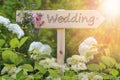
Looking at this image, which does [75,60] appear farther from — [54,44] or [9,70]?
[54,44]

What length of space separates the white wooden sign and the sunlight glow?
151 centimetres

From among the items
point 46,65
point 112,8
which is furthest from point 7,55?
point 112,8

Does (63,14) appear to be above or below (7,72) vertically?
above

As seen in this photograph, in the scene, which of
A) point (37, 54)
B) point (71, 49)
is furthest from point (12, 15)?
point (37, 54)

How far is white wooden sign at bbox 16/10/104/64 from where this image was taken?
8.27 ft

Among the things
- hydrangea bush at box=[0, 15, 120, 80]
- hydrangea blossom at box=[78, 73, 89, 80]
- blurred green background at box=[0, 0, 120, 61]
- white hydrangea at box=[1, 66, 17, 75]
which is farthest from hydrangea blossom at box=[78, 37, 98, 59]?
blurred green background at box=[0, 0, 120, 61]

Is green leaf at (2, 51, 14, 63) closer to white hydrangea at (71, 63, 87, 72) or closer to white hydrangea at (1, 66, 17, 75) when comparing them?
white hydrangea at (1, 66, 17, 75)

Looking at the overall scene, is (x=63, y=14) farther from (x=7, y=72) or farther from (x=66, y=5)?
(x=66, y=5)

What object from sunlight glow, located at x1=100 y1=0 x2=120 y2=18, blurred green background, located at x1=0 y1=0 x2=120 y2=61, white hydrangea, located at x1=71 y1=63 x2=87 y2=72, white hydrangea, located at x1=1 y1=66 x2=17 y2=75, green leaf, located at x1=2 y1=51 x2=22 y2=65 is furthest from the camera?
sunlight glow, located at x1=100 y1=0 x2=120 y2=18

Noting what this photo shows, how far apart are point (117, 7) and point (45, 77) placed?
2.12 meters

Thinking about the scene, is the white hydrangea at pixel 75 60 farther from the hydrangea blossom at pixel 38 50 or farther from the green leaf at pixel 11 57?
the green leaf at pixel 11 57

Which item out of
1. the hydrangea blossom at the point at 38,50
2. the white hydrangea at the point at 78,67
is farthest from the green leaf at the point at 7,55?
the white hydrangea at the point at 78,67

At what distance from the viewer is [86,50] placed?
81.7 inches

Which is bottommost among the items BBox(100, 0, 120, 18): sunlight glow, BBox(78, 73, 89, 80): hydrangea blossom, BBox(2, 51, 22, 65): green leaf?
BBox(78, 73, 89, 80): hydrangea blossom
